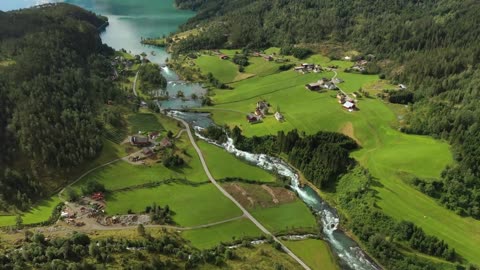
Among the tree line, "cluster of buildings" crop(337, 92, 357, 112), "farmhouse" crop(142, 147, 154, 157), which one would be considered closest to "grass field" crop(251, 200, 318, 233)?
the tree line

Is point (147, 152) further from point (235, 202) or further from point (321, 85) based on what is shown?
point (321, 85)

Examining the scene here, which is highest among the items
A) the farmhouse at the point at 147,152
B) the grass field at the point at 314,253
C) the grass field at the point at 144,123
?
the grass field at the point at 144,123

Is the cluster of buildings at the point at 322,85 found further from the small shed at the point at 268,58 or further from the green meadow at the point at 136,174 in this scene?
→ the green meadow at the point at 136,174

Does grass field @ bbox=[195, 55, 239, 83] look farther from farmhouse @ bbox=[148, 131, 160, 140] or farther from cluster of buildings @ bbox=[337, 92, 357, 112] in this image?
farmhouse @ bbox=[148, 131, 160, 140]

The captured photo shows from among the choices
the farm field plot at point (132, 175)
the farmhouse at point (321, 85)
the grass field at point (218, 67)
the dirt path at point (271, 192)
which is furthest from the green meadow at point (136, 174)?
the grass field at point (218, 67)

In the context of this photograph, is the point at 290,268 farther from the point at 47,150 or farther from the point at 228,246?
the point at 47,150
